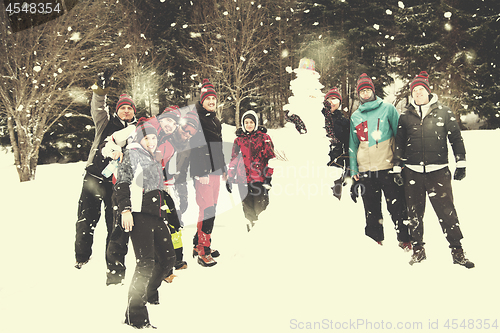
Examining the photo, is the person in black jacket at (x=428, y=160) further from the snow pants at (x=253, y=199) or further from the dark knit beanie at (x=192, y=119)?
the dark knit beanie at (x=192, y=119)

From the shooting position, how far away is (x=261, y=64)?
18672 millimetres

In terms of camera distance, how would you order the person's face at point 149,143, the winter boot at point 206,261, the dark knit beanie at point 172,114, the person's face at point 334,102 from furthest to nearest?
the person's face at point 334,102 < the winter boot at point 206,261 < the dark knit beanie at point 172,114 < the person's face at point 149,143

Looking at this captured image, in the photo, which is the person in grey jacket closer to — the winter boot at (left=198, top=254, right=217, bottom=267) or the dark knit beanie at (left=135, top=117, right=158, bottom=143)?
the dark knit beanie at (left=135, top=117, right=158, bottom=143)

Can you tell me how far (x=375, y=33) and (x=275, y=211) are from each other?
16.6 m

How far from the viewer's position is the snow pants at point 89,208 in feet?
12.3

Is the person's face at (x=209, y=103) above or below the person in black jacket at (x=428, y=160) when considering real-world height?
above

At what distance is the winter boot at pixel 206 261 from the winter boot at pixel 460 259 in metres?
2.67

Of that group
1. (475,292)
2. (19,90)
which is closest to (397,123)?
(475,292)

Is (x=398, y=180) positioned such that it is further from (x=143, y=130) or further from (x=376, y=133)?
(x=143, y=130)

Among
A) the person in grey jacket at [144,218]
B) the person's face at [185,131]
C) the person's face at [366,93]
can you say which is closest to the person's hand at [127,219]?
the person in grey jacket at [144,218]

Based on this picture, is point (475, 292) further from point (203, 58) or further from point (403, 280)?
point (203, 58)

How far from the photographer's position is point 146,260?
262cm

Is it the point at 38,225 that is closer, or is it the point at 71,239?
the point at 71,239

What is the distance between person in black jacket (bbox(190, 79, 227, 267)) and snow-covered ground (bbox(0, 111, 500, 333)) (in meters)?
0.26
